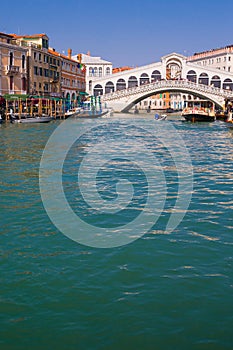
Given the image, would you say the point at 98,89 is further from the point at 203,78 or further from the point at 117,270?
the point at 117,270

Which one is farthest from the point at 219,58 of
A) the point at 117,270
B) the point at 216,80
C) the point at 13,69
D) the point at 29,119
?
the point at 117,270

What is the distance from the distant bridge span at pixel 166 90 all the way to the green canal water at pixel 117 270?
2685 centimetres

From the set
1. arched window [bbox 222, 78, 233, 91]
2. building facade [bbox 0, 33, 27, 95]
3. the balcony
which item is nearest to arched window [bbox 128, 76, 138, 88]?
arched window [bbox 222, 78, 233, 91]

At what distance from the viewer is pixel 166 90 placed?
3391 centimetres

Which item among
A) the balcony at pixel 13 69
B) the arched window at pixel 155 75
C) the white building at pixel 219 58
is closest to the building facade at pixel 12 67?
the balcony at pixel 13 69

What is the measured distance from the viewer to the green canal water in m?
2.87

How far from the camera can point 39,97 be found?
85.3ft

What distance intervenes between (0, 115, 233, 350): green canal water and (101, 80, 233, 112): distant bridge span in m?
26.9

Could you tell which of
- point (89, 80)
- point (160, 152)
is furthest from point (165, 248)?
point (89, 80)

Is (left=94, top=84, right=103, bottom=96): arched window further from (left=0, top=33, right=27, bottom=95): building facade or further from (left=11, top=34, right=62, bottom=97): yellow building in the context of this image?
(left=0, top=33, right=27, bottom=95): building facade

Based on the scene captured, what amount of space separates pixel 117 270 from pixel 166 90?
3107cm

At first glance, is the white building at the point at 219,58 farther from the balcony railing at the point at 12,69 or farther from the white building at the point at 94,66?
the balcony railing at the point at 12,69

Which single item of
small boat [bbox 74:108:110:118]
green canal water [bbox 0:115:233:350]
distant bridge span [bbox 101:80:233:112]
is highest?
distant bridge span [bbox 101:80:233:112]

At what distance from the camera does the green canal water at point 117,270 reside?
113 inches
